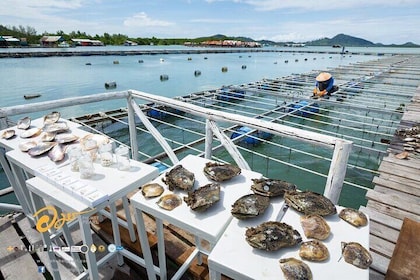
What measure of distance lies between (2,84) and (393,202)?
30.5 m

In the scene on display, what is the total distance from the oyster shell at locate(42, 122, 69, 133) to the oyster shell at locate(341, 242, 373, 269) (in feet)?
8.31

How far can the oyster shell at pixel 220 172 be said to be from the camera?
5.24 feet

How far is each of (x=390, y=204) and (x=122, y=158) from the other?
379cm

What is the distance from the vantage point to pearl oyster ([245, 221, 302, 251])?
1.08m

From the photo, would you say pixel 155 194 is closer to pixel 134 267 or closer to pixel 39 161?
pixel 39 161

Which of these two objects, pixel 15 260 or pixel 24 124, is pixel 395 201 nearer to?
pixel 15 260

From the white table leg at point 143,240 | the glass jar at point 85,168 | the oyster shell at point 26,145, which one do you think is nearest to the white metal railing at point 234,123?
the oyster shell at point 26,145

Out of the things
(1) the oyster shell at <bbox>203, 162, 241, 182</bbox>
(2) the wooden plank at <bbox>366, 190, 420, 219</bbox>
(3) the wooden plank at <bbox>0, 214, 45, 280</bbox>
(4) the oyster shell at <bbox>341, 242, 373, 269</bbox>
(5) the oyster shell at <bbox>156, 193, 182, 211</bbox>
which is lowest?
(2) the wooden plank at <bbox>366, 190, 420, 219</bbox>

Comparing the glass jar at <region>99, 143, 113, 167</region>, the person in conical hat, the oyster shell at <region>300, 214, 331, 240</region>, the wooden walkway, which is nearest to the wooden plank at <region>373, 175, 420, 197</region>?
the wooden walkway

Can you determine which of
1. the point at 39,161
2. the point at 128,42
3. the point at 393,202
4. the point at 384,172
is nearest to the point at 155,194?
the point at 39,161

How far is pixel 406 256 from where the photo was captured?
1987 millimetres

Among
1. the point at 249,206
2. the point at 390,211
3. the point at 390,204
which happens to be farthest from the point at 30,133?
the point at 390,204

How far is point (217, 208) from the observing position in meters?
1.35

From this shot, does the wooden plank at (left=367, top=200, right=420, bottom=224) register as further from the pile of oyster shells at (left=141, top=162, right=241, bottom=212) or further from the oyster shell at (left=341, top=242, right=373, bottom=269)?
the pile of oyster shells at (left=141, top=162, right=241, bottom=212)
